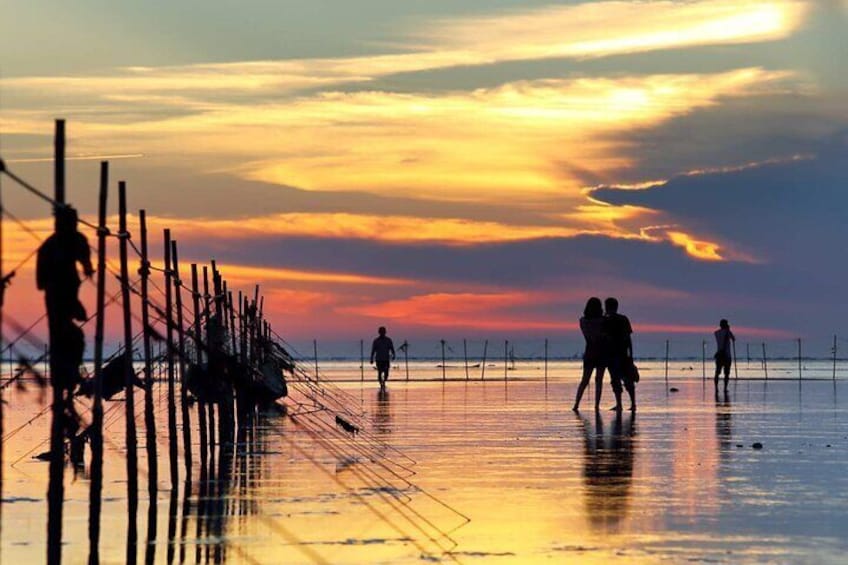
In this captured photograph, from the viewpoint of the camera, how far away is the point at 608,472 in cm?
2098

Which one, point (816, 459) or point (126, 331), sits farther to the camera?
point (816, 459)

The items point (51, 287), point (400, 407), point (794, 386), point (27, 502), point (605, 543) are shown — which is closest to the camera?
point (605, 543)

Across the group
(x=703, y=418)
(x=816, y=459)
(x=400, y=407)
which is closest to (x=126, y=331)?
(x=816, y=459)

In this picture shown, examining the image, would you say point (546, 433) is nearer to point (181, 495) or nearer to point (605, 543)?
point (181, 495)

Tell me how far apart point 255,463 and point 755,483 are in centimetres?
703

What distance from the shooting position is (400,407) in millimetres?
39406

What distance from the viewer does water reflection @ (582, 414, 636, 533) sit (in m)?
16.6

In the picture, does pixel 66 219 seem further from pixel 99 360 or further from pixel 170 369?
pixel 170 369

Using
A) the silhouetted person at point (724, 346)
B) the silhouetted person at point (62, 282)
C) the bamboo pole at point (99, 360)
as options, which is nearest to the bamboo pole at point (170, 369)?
the bamboo pole at point (99, 360)

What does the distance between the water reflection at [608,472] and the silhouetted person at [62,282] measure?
487 centimetres

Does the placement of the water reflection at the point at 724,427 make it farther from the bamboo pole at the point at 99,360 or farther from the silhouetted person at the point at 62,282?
the silhouetted person at the point at 62,282

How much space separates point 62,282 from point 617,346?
20.4m

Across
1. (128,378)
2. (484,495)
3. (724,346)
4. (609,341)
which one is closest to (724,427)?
(609,341)

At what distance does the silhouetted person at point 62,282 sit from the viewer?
50.6 feet
